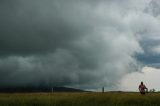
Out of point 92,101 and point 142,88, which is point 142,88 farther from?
point 92,101

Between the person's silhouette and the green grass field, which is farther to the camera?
the person's silhouette

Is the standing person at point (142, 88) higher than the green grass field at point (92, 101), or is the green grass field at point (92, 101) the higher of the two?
the standing person at point (142, 88)

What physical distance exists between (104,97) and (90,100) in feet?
4.63

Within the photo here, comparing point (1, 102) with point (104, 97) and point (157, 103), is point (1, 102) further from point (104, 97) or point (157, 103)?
point (157, 103)

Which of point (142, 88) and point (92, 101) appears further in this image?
point (142, 88)

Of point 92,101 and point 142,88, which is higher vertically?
point 142,88

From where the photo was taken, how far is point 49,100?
40594mm

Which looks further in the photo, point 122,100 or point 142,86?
point 142,86

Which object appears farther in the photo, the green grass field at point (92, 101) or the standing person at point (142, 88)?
the standing person at point (142, 88)

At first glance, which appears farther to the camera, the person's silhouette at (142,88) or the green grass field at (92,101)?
the person's silhouette at (142,88)

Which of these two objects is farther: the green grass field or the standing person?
the standing person

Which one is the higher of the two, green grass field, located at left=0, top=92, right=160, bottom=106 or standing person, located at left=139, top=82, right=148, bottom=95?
standing person, located at left=139, top=82, right=148, bottom=95

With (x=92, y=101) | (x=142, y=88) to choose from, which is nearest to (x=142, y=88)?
(x=142, y=88)

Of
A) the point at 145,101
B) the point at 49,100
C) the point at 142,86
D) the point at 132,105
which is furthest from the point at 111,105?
the point at 142,86
